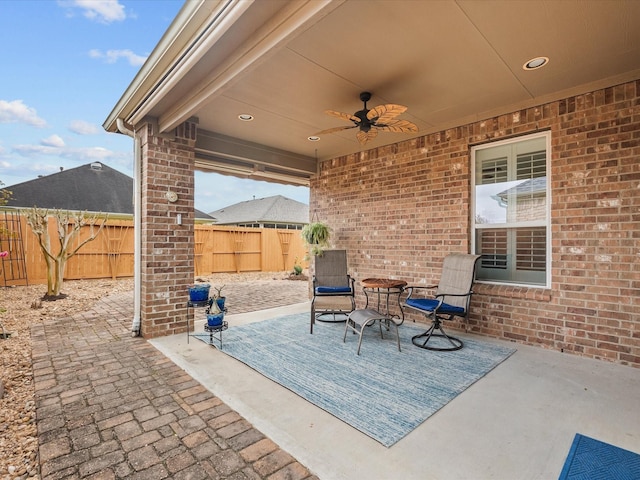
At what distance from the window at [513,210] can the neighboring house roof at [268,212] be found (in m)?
13.7

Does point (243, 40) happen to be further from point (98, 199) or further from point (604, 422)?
point (98, 199)

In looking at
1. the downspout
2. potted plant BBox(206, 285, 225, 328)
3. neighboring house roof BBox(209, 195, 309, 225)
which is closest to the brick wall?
potted plant BBox(206, 285, 225, 328)

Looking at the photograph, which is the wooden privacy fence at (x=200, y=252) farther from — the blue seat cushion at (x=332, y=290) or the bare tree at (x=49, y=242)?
the blue seat cushion at (x=332, y=290)

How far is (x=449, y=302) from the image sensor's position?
3914 millimetres

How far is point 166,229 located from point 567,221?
16.4ft

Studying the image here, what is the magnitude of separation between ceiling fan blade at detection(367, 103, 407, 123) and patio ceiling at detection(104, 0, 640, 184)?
1.20ft

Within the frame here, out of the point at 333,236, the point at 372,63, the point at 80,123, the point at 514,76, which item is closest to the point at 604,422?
the point at 514,76

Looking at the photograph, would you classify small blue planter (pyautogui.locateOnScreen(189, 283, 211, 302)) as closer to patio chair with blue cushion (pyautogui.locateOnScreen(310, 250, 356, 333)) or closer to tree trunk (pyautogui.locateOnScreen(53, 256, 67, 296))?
patio chair with blue cushion (pyautogui.locateOnScreen(310, 250, 356, 333))

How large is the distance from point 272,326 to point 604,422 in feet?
12.0

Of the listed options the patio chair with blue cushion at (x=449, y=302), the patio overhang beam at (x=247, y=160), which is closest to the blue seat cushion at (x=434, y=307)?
the patio chair with blue cushion at (x=449, y=302)

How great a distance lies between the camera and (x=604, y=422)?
2.11 metres

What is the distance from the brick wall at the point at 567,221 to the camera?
10.3ft

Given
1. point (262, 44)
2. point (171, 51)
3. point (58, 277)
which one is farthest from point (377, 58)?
point (58, 277)

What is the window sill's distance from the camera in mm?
3631
